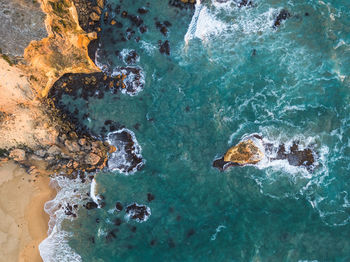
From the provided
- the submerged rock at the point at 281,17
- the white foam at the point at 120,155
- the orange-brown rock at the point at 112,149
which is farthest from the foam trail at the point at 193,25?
the orange-brown rock at the point at 112,149

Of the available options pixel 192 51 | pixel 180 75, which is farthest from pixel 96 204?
pixel 192 51

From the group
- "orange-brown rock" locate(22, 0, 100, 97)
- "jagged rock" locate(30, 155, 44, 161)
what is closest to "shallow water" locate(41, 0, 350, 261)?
"orange-brown rock" locate(22, 0, 100, 97)

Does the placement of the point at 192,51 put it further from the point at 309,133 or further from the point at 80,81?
the point at 309,133

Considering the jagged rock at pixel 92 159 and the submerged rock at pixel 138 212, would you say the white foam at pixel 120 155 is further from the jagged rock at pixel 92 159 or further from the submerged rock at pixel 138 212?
the submerged rock at pixel 138 212

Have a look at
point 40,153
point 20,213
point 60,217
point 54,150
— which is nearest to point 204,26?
point 54,150

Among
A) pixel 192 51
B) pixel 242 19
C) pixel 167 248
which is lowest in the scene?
pixel 167 248

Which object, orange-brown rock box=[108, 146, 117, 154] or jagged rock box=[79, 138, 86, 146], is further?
orange-brown rock box=[108, 146, 117, 154]

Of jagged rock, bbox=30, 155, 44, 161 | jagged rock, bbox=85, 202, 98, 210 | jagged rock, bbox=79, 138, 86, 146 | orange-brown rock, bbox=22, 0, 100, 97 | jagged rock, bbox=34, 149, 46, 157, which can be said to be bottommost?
jagged rock, bbox=85, 202, 98, 210

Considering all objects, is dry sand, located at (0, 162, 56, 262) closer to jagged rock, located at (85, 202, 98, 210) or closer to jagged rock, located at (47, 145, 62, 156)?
jagged rock, located at (47, 145, 62, 156)
